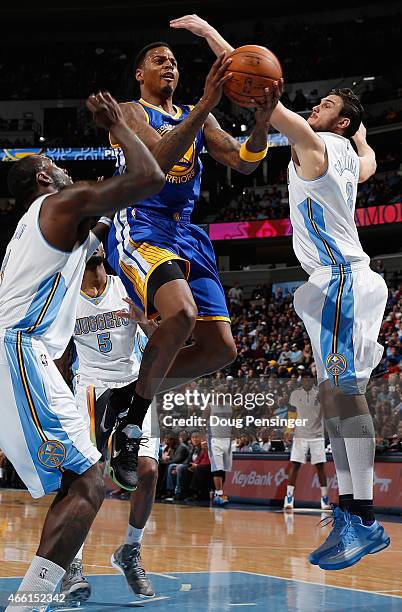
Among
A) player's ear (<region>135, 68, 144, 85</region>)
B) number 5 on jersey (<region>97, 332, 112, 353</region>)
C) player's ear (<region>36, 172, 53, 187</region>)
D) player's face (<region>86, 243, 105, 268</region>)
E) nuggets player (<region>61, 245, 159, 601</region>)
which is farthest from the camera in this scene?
player's face (<region>86, 243, 105, 268</region>)

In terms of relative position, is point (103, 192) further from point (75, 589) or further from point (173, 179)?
point (75, 589)

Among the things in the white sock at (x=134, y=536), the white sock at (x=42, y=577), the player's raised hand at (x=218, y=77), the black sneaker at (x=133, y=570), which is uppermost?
the player's raised hand at (x=218, y=77)

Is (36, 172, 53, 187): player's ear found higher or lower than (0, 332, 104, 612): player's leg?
higher

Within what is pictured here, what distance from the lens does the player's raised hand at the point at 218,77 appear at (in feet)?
15.2

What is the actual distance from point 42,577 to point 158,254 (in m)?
2.11

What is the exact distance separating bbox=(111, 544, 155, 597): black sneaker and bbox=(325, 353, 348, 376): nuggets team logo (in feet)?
6.88

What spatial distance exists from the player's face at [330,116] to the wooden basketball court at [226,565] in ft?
10.2

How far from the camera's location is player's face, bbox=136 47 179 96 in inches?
216

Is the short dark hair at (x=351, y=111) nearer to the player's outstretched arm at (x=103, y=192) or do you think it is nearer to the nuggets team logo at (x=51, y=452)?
the player's outstretched arm at (x=103, y=192)

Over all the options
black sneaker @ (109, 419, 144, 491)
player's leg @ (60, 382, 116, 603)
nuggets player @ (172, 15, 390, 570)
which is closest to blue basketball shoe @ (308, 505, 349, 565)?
nuggets player @ (172, 15, 390, 570)

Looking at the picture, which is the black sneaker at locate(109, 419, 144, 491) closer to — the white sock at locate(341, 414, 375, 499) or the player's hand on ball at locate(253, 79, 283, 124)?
the white sock at locate(341, 414, 375, 499)

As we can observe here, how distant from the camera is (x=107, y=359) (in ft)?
23.3

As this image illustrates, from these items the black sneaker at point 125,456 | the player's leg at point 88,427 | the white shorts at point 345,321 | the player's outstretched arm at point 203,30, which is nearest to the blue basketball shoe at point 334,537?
the white shorts at point 345,321

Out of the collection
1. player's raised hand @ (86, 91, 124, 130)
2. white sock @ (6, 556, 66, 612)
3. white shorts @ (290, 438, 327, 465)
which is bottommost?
white shorts @ (290, 438, 327, 465)
